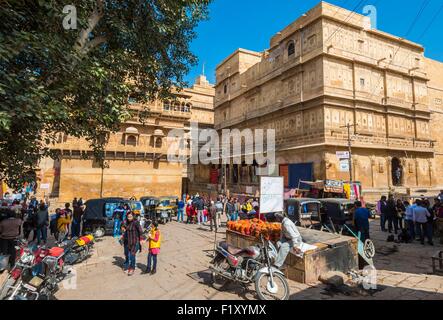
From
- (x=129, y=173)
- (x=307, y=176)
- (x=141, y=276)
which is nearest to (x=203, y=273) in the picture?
(x=141, y=276)

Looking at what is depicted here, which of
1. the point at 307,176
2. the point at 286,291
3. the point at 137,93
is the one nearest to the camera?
the point at 286,291

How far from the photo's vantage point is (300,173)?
25.1 metres

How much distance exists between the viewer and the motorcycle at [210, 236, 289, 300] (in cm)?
539

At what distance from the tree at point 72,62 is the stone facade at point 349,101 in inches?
693

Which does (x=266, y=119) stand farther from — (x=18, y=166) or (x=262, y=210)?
(x=18, y=166)

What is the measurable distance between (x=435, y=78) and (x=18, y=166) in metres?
47.2

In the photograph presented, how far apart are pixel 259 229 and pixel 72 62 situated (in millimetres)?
6757

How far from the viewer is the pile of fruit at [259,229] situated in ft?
25.1

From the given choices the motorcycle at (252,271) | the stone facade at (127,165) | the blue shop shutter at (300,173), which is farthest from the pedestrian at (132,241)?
the stone facade at (127,165)

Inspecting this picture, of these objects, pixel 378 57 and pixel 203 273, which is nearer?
pixel 203 273

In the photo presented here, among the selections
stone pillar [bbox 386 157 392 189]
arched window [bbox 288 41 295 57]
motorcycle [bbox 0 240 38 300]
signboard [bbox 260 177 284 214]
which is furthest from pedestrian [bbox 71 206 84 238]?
stone pillar [bbox 386 157 392 189]

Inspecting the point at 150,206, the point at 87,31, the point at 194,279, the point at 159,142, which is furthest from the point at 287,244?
the point at 159,142

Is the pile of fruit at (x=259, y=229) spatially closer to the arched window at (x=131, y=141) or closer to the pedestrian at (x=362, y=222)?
the pedestrian at (x=362, y=222)

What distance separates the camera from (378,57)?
2762 cm
